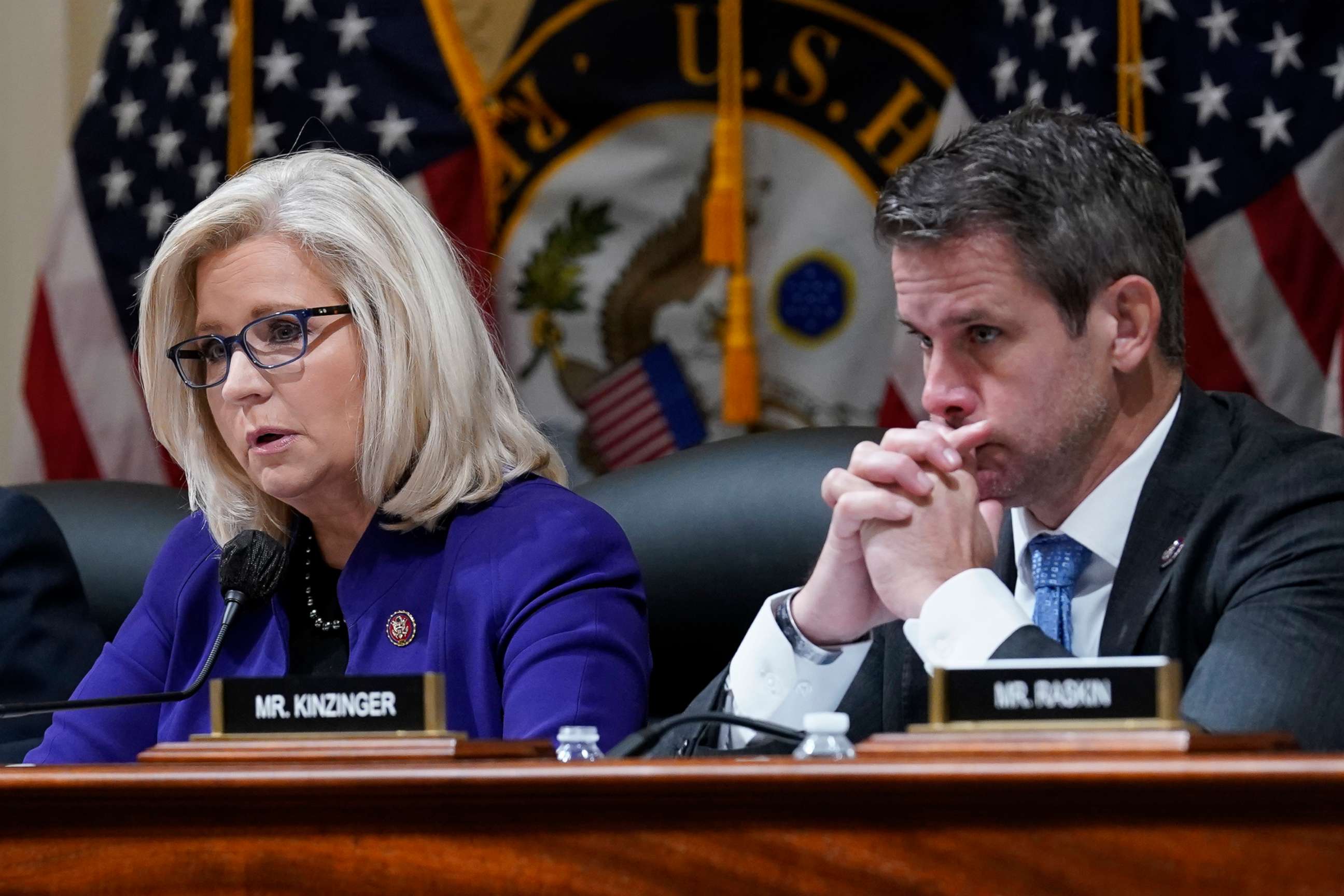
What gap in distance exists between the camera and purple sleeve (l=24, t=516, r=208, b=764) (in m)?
1.89

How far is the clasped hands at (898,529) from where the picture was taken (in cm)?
151

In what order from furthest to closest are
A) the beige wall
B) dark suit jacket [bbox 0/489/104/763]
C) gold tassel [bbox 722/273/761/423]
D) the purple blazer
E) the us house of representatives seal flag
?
the beige wall → the us house of representatives seal flag → gold tassel [bbox 722/273/761/423] → dark suit jacket [bbox 0/489/104/763] → the purple blazer

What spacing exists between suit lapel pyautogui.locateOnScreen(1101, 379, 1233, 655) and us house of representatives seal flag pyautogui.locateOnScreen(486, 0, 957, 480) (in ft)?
6.09

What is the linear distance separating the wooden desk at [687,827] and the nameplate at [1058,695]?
10 centimetres

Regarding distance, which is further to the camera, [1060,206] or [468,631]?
[468,631]

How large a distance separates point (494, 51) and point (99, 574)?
1.40 meters

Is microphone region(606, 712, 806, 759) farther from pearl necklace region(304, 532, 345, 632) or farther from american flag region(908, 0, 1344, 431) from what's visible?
american flag region(908, 0, 1344, 431)

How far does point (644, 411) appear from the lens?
359 cm

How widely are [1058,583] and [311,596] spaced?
2.79 feet

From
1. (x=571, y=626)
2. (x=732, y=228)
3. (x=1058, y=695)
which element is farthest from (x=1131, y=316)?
(x=732, y=228)

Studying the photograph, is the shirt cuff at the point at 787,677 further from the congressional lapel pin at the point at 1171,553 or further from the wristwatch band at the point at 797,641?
the congressional lapel pin at the point at 1171,553

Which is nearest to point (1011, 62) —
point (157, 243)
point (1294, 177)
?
point (1294, 177)

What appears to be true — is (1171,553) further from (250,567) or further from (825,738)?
(250,567)

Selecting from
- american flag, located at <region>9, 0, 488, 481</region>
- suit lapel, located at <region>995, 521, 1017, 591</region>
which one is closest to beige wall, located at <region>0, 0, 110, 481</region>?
american flag, located at <region>9, 0, 488, 481</region>
